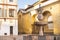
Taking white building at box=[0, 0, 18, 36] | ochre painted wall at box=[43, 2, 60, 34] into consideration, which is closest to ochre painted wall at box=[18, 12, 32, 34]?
white building at box=[0, 0, 18, 36]

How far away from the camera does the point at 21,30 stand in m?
23.9

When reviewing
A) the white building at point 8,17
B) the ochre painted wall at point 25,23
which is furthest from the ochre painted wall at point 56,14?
the ochre painted wall at point 25,23

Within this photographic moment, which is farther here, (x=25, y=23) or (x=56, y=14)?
(x=25, y=23)

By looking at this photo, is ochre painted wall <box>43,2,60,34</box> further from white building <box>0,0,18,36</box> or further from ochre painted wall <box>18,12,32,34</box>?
ochre painted wall <box>18,12,32,34</box>

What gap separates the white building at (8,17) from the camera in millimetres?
16684

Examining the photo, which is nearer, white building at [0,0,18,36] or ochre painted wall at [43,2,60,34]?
ochre painted wall at [43,2,60,34]

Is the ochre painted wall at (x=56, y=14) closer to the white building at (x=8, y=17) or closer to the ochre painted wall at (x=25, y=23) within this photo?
the white building at (x=8, y=17)

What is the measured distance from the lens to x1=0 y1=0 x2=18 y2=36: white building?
16684mm

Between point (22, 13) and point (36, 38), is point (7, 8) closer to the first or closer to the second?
point (22, 13)

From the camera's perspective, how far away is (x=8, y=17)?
16.9m

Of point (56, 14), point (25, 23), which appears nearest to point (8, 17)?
point (56, 14)

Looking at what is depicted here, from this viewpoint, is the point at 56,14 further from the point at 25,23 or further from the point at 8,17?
the point at 25,23

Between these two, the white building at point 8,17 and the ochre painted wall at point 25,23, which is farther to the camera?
the ochre painted wall at point 25,23

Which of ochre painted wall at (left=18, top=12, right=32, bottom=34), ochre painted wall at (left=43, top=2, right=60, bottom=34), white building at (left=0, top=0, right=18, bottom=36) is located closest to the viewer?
ochre painted wall at (left=43, top=2, right=60, bottom=34)
